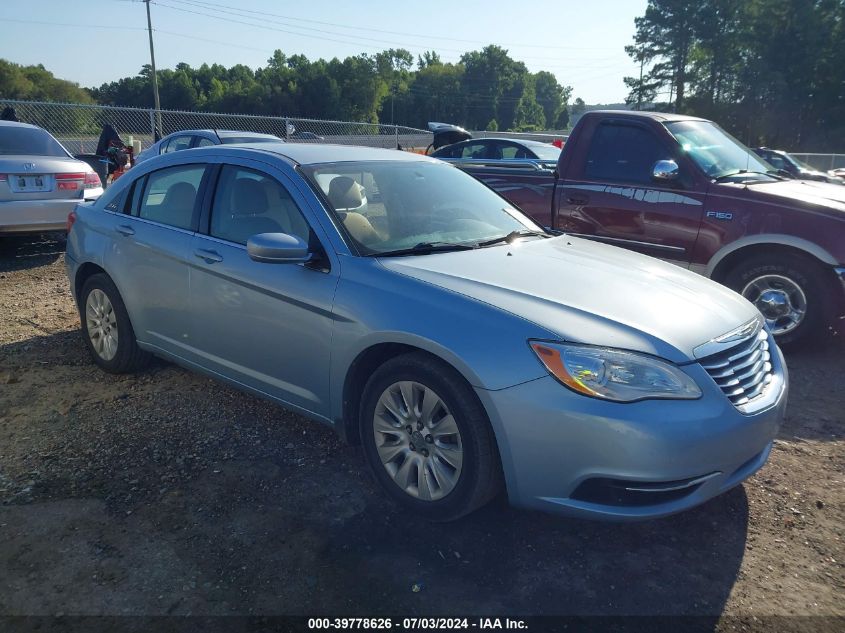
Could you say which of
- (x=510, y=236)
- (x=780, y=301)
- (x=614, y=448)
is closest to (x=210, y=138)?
(x=510, y=236)

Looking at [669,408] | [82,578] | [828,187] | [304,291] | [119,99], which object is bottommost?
[82,578]

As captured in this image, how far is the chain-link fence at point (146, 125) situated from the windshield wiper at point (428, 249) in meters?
9.34

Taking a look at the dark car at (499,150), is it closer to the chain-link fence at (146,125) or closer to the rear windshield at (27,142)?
the chain-link fence at (146,125)

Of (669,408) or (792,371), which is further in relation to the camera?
(792,371)

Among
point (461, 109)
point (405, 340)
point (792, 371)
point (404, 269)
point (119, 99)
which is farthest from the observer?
point (461, 109)

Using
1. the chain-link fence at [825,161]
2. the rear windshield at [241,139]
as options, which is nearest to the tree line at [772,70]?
the chain-link fence at [825,161]

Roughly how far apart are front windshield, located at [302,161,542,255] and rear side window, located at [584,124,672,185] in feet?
7.75

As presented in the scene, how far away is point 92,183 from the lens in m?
8.78

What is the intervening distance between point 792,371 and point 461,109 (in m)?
108

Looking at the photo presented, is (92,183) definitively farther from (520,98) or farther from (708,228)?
(520,98)

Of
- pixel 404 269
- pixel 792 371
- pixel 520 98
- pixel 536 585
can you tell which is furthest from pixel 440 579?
pixel 520 98

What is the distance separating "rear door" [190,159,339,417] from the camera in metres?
3.36

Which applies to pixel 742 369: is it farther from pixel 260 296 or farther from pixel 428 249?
pixel 260 296

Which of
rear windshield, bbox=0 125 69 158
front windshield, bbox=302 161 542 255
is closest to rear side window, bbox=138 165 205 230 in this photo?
front windshield, bbox=302 161 542 255
